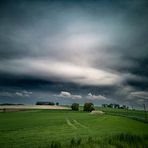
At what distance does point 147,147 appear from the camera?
19.2m

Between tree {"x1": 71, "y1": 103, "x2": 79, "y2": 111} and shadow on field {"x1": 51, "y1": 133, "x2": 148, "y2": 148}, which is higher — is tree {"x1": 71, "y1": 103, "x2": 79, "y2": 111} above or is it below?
above

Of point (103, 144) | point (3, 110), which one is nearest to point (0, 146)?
point (103, 144)

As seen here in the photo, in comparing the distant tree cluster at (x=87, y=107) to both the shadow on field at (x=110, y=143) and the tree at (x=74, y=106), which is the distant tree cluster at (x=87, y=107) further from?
the shadow on field at (x=110, y=143)

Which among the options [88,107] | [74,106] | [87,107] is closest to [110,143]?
[87,107]

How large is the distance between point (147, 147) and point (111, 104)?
170884mm

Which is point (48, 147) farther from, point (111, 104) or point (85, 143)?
point (111, 104)

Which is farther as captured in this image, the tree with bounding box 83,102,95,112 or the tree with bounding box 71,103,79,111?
the tree with bounding box 71,103,79,111

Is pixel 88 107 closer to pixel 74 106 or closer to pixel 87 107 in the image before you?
pixel 87 107

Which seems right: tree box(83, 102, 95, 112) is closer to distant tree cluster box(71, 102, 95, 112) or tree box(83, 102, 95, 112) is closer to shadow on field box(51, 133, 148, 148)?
distant tree cluster box(71, 102, 95, 112)

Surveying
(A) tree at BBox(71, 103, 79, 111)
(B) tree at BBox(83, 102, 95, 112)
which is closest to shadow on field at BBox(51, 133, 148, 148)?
(B) tree at BBox(83, 102, 95, 112)

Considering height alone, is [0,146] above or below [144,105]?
below

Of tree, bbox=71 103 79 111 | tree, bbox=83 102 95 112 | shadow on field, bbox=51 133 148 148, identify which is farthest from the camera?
tree, bbox=71 103 79 111

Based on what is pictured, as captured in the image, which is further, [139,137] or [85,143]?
[139,137]

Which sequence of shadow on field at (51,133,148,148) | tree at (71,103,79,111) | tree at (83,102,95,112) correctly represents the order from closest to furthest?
shadow on field at (51,133,148,148) < tree at (83,102,95,112) < tree at (71,103,79,111)
